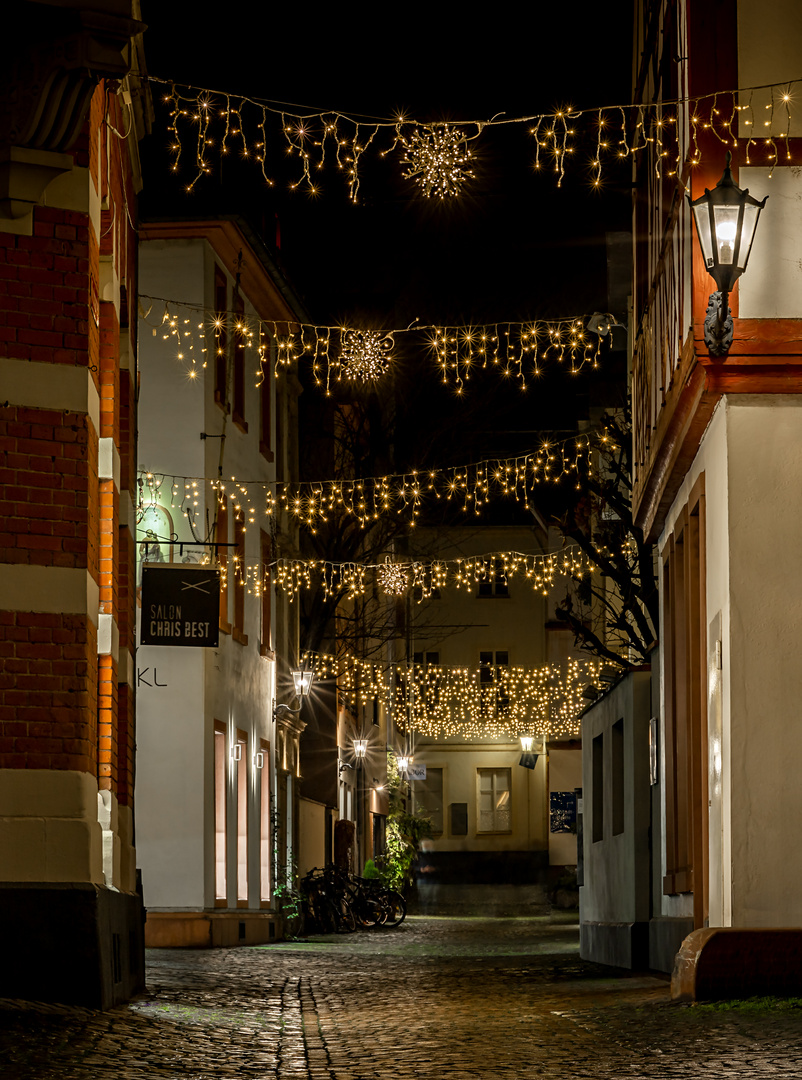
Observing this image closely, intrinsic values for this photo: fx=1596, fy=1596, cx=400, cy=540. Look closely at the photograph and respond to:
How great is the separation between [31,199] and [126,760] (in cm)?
635

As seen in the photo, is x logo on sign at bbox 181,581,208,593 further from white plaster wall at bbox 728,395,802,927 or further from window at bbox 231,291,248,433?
white plaster wall at bbox 728,395,802,927

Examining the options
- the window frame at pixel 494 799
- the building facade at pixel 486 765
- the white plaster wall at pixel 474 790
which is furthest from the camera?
the window frame at pixel 494 799

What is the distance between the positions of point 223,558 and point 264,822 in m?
5.20

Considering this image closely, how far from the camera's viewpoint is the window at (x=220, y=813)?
2241 centimetres

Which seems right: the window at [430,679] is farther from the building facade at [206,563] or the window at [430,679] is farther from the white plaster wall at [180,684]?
the white plaster wall at [180,684]

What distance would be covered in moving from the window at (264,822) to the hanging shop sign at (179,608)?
837 centimetres

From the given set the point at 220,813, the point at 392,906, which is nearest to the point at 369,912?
the point at 392,906

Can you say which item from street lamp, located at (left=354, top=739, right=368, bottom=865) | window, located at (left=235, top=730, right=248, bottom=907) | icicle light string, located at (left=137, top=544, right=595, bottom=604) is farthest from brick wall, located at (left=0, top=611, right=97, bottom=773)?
street lamp, located at (left=354, top=739, right=368, bottom=865)

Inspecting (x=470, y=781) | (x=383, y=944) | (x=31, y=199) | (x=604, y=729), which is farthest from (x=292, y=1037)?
(x=470, y=781)

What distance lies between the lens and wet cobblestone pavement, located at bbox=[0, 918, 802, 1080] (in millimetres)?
7371

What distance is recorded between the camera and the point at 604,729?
18.3 metres

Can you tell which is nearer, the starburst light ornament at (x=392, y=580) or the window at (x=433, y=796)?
the starburst light ornament at (x=392, y=580)

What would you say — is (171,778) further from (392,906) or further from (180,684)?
(392,906)

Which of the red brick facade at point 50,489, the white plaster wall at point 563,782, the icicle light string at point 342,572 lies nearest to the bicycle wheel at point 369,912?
the icicle light string at point 342,572
